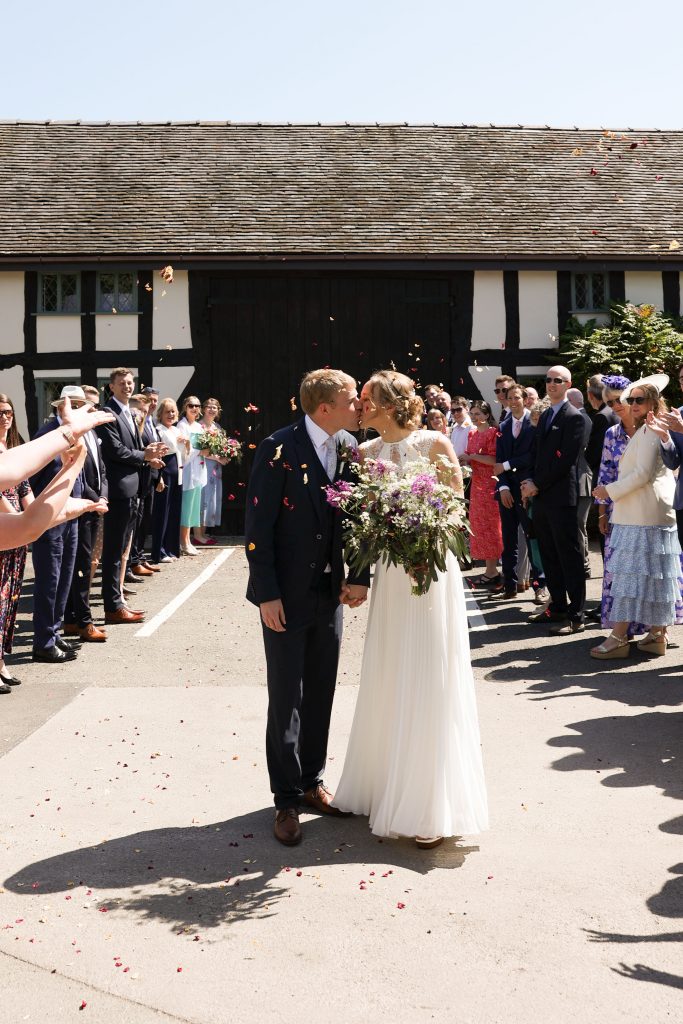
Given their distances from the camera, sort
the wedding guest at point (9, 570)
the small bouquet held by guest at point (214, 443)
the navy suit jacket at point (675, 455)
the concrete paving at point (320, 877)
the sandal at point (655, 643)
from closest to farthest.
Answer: the concrete paving at point (320, 877)
the wedding guest at point (9, 570)
the navy suit jacket at point (675, 455)
the sandal at point (655, 643)
the small bouquet held by guest at point (214, 443)

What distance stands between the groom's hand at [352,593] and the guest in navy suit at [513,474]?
20.8 ft

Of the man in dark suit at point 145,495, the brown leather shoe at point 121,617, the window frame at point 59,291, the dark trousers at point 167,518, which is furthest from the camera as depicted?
the window frame at point 59,291

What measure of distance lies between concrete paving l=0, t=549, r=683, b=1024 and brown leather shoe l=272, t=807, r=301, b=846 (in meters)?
0.07

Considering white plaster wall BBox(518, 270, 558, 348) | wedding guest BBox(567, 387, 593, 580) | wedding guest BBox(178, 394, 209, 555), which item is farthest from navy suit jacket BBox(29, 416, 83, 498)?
white plaster wall BBox(518, 270, 558, 348)

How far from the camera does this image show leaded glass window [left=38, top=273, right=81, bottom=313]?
2031cm

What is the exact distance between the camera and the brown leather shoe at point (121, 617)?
10.5 meters

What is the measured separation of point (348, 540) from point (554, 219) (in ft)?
58.0

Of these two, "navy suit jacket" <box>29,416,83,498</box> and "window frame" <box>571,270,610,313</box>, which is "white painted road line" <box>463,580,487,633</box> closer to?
"navy suit jacket" <box>29,416,83,498</box>

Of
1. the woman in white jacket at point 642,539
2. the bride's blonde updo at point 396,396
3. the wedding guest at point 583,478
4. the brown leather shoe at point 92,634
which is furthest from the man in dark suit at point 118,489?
the bride's blonde updo at point 396,396

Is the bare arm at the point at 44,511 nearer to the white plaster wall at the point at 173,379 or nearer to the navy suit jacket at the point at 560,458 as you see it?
the navy suit jacket at the point at 560,458

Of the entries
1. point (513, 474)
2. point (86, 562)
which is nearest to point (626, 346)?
point (513, 474)

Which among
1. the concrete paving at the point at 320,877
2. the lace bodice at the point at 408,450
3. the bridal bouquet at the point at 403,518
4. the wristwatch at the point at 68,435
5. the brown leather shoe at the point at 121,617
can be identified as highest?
the lace bodice at the point at 408,450

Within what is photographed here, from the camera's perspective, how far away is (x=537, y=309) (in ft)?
66.8

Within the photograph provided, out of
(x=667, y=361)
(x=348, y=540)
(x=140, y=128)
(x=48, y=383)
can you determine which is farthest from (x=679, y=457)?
(x=140, y=128)
